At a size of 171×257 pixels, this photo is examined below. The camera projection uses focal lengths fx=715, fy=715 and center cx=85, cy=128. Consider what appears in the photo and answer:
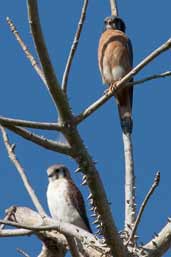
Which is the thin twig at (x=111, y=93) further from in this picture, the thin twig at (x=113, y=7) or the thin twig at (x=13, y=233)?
the thin twig at (x=113, y=7)

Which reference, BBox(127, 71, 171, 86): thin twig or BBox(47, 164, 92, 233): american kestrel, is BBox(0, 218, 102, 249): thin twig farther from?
BBox(47, 164, 92, 233): american kestrel

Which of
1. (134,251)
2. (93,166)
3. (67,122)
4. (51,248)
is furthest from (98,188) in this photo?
(51,248)

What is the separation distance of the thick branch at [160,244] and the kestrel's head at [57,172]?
4442 millimetres

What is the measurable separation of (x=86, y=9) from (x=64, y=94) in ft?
2.01

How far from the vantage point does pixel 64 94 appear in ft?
10.7

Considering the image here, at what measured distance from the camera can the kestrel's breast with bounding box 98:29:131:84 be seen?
8.05 metres

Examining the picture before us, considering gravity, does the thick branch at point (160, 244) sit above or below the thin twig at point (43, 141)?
below

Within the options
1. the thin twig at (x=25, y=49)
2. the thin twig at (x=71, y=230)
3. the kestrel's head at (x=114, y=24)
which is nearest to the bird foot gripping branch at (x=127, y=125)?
the thin twig at (x=71, y=230)

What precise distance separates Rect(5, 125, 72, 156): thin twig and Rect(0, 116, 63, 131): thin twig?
0.08ft

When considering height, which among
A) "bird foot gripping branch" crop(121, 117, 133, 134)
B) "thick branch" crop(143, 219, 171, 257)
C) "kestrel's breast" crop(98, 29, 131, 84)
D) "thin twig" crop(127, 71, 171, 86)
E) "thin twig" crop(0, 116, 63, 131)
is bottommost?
"thick branch" crop(143, 219, 171, 257)

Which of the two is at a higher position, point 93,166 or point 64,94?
point 64,94

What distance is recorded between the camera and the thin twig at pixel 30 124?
10.3 ft

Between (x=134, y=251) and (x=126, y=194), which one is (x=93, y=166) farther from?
(x=126, y=194)

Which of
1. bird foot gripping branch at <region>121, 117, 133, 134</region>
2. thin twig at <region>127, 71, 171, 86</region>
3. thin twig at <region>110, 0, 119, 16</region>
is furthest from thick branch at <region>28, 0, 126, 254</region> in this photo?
thin twig at <region>110, 0, 119, 16</region>
